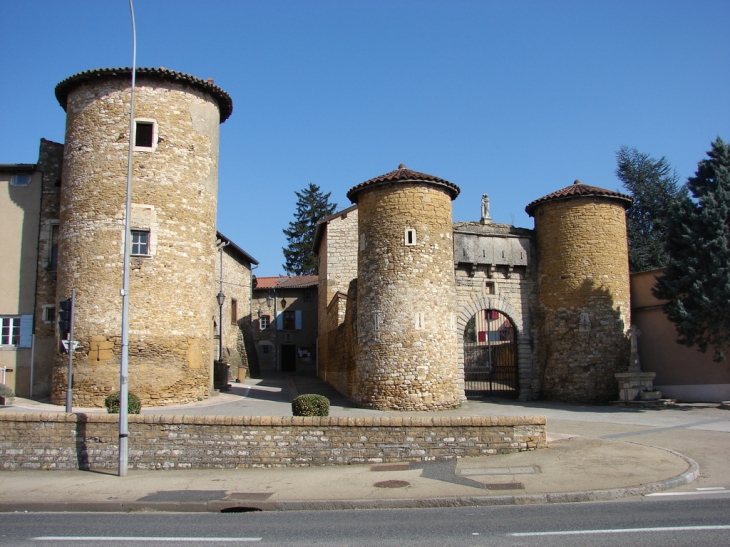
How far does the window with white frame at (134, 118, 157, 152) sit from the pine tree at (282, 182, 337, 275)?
3805 centimetres

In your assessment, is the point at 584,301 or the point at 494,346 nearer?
the point at 584,301

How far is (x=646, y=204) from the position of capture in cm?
4234

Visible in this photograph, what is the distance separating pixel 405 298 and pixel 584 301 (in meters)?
7.63

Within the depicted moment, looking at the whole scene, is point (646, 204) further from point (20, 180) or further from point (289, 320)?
point (20, 180)

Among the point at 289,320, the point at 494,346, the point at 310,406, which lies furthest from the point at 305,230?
the point at 310,406

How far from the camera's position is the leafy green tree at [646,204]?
38.7 m

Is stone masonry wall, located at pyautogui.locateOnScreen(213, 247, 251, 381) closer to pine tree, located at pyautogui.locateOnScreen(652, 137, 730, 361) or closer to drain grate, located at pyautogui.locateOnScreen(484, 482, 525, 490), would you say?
pine tree, located at pyautogui.locateOnScreen(652, 137, 730, 361)

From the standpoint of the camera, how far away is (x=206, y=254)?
74.9ft

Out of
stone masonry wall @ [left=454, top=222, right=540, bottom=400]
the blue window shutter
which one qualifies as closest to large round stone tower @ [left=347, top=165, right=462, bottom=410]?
stone masonry wall @ [left=454, top=222, right=540, bottom=400]

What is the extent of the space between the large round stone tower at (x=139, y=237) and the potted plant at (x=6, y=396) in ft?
4.60

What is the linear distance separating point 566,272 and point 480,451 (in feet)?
46.8

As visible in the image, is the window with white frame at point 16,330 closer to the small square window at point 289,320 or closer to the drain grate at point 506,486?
the drain grate at point 506,486

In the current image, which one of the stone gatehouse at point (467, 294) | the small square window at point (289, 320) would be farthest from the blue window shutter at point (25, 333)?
the small square window at point (289, 320)

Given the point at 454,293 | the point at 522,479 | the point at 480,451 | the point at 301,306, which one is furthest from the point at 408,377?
the point at 301,306
